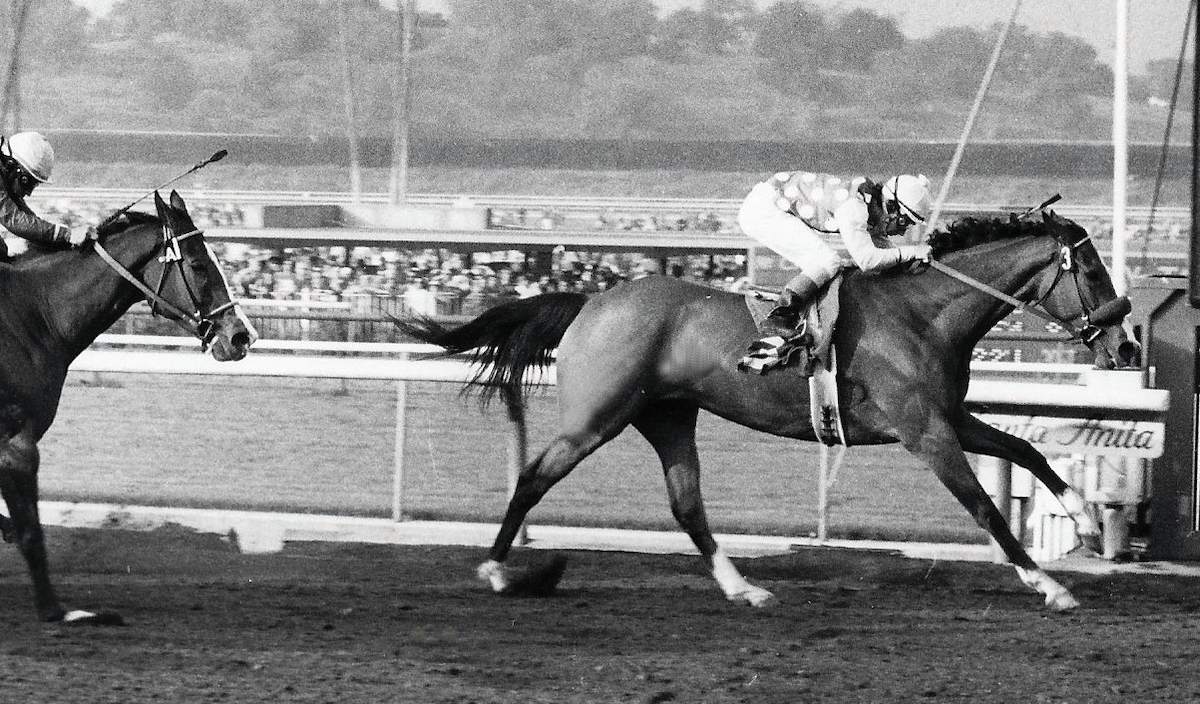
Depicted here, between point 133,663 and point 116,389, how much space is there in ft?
30.3

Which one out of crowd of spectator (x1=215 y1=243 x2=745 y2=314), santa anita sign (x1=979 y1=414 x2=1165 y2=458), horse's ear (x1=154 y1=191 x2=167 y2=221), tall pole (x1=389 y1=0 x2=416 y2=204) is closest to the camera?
horse's ear (x1=154 y1=191 x2=167 y2=221)

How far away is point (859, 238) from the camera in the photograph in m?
5.43

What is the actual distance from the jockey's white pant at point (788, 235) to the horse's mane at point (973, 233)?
0.41 m

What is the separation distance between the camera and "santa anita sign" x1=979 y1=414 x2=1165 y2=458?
6094 millimetres

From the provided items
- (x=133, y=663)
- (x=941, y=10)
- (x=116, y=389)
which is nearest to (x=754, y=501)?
(x=133, y=663)

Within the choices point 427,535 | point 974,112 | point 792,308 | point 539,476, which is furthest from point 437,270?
point 792,308

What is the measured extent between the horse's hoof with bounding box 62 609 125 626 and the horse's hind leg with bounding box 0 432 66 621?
1.8 inches

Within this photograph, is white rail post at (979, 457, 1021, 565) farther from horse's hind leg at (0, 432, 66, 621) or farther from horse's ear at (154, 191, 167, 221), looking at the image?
horse's hind leg at (0, 432, 66, 621)

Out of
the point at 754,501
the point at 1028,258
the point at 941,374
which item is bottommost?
the point at 754,501

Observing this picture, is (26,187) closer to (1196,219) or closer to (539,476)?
(539,476)

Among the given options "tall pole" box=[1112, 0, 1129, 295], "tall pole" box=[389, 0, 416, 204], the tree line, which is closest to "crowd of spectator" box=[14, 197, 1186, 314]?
"tall pole" box=[389, 0, 416, 204]

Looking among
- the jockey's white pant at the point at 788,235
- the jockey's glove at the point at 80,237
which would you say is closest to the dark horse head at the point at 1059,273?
the jockey's white pant at the point at 788,235

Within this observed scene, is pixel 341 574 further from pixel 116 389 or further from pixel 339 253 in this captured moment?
pixel 339 253

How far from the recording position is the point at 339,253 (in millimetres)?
20547
